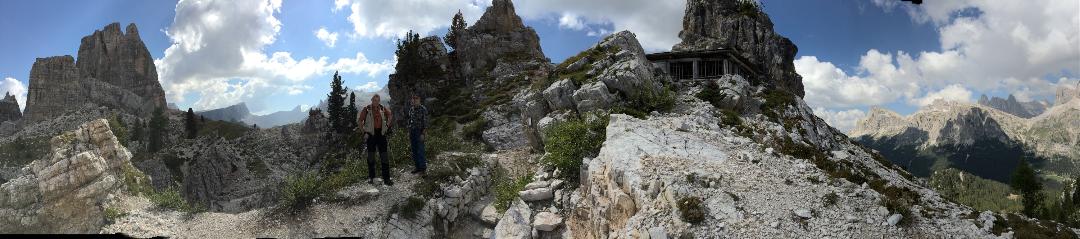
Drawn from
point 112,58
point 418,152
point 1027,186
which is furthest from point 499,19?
point 112,58

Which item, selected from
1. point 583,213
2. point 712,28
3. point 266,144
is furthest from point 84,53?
point 583,213

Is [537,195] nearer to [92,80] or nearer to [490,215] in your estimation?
[490,215]

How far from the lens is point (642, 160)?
58.6 feet

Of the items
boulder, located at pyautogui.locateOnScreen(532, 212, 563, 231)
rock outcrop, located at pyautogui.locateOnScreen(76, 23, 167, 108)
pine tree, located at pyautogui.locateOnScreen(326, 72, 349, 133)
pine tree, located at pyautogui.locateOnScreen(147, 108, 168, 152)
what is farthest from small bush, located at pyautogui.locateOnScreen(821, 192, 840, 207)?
rock outcrop, located at pyautogui.locateOnScreen(76, 23, 167, 108)

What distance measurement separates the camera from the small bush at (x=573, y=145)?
69.6ft

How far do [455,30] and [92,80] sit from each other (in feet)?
542

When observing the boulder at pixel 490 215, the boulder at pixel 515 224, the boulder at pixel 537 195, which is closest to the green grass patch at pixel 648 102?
the boulder at pixel 537 195

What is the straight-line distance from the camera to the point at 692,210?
1405 cm

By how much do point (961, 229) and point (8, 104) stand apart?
9767 inches

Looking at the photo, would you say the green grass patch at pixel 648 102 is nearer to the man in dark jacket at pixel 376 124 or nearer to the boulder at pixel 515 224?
the boulder at pixel 515 224

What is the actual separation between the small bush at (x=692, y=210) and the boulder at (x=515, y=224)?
18.9 ft

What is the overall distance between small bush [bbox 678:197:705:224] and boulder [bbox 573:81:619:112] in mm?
13013

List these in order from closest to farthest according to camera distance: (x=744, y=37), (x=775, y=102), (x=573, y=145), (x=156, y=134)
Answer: (x=573, y=145), (x=775, y=102), (x=744, y=37), (x=156, y=134)

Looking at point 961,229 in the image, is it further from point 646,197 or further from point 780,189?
point 646,197
